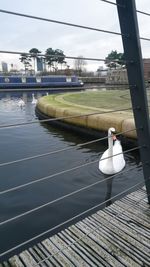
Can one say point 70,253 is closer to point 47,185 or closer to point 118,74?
point 47,185

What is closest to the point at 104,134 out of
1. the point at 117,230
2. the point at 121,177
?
the point at 121,177

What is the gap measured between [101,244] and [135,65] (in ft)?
4.57

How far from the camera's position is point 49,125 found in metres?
13.0

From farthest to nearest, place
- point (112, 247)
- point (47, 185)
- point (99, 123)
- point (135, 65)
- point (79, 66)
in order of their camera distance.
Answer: point (79, 66)
point (99, 123)
point (47, 185)
point (112, 247)
point (135, 65)

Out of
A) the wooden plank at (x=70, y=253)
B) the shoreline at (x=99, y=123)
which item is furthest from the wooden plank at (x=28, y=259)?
the shoreline at (x=99, y=123)

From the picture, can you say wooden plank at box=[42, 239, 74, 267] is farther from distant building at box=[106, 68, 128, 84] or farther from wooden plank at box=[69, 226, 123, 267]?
distant building at box=[106, 68, 128, 84]

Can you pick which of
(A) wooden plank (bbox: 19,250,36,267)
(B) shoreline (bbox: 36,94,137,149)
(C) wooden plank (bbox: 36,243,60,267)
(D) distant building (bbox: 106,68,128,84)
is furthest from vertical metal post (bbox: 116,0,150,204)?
(B) shoreline (bbox: 36,94,137,149)

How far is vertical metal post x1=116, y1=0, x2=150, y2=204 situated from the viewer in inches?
81.5

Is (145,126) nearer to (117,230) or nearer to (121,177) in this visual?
(117,230)

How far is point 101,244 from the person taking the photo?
230 cm

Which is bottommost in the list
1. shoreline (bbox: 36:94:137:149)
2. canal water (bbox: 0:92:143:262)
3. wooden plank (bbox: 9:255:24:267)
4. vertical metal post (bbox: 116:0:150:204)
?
canal water (bbox: 0:92:143:262)

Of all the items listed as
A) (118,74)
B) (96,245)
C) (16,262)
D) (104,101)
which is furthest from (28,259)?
(118,74)

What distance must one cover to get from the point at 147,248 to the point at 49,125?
35.9ft

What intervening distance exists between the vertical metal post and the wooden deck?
2.21 ft
